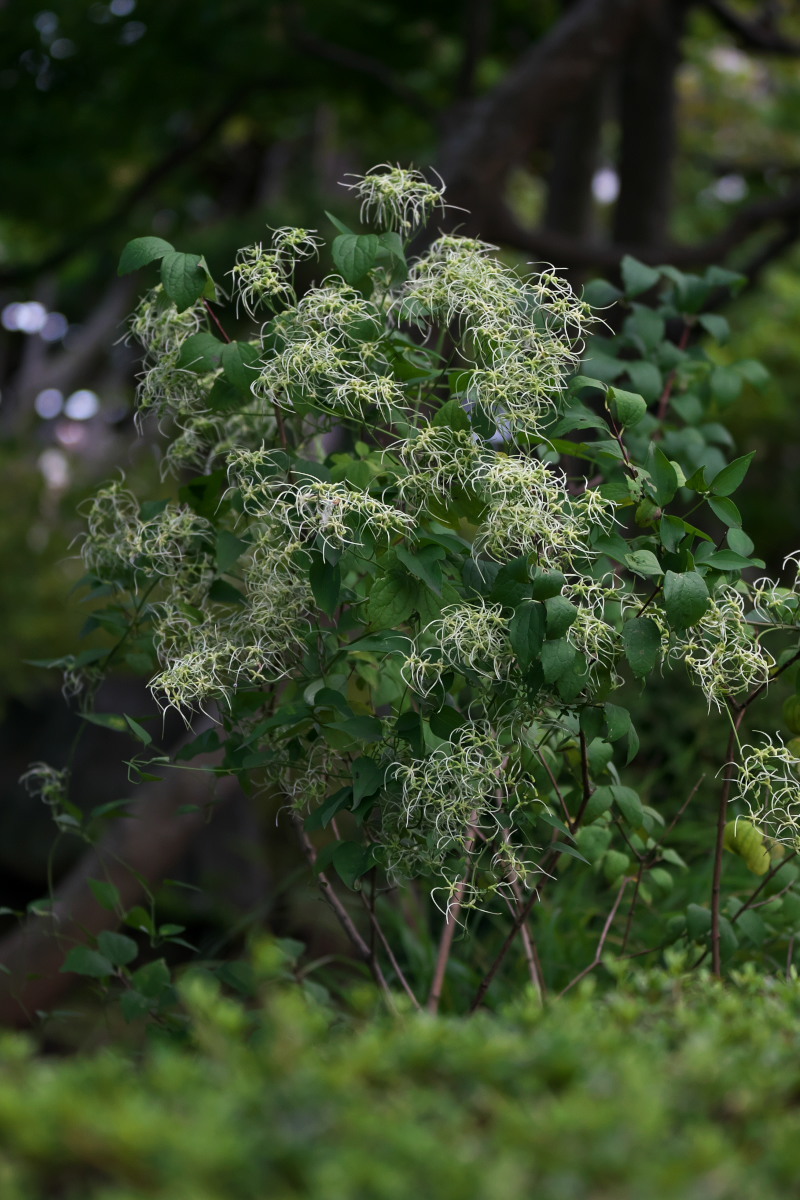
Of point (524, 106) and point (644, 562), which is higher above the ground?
point (644, 562)

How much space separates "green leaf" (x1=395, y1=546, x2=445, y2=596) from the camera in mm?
1296

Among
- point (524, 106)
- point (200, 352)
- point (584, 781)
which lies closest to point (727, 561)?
point (584, 781)

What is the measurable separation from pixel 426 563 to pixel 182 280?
464mm

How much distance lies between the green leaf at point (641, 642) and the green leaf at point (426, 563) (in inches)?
9.1

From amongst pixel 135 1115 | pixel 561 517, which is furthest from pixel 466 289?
pixel 135 1115

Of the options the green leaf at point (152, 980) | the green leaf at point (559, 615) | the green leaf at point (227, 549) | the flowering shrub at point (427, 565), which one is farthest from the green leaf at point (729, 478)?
the green leaf at point (152, 980)

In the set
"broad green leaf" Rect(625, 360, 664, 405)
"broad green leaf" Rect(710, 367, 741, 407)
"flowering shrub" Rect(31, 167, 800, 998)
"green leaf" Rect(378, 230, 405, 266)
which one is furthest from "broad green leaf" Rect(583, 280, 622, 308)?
"green leaf" Rect(378, 230, 405, 266)

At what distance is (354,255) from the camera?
4.56 ft

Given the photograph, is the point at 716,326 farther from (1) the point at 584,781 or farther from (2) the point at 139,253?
(2) the point at 139,253

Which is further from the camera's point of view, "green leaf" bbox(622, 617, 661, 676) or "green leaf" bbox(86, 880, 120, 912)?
"green leaf" bbox(86, 880, 120, 912)

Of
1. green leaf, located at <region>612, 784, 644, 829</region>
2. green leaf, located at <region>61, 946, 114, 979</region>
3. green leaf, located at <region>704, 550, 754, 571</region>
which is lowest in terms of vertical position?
green leaf, located at <region>61, 946, 114, 979</region>

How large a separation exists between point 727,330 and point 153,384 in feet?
3.72

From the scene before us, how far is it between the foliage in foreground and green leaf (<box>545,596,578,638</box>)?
18.3 inches

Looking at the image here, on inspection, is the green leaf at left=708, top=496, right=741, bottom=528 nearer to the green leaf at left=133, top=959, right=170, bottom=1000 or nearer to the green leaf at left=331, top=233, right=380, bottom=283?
the green leaf at left=331, top=233, right=380, bottom=283
